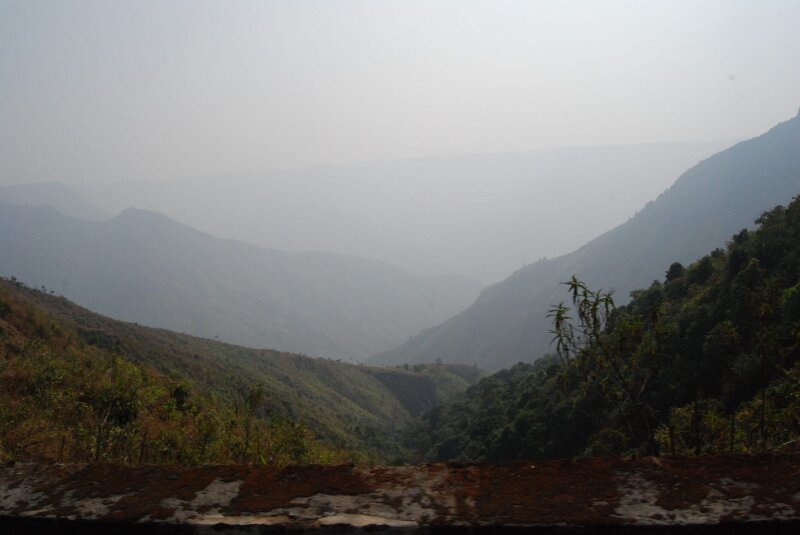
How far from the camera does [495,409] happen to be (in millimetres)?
53875

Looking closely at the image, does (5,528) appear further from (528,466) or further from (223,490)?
(528,466)

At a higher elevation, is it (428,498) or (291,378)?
(428,498)

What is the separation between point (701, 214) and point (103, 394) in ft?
642

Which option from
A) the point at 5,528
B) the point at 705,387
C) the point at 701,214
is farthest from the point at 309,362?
the point at 701,214

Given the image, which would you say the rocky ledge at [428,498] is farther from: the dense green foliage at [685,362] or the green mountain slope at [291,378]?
the green mountain slope at [291,378]

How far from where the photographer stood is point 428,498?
179cm

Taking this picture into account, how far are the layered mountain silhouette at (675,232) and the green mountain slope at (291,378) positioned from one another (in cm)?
5771

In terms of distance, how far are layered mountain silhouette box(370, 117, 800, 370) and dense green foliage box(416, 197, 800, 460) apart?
118212mm

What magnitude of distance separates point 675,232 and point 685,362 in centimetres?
16891

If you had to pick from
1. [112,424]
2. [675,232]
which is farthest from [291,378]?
[675,232]

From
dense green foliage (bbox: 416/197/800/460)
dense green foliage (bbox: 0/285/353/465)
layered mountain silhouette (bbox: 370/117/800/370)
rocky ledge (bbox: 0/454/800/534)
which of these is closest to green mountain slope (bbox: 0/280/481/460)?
dense green foliage (bbox: 0/285/353/465)

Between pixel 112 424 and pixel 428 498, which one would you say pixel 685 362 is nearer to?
pixel 112 424

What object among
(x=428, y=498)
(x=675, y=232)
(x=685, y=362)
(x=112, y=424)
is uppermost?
(x=675, y=232)

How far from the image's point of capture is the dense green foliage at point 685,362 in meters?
5.90
